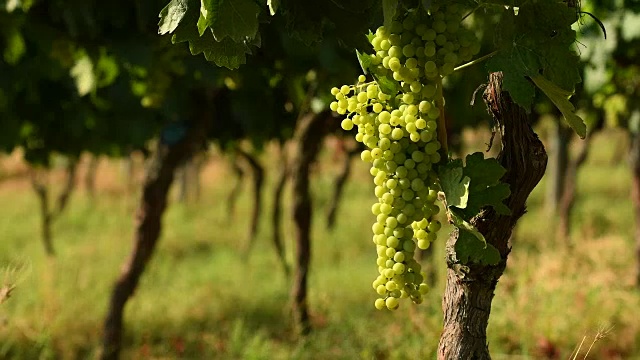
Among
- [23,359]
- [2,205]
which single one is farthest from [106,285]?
[2,205]

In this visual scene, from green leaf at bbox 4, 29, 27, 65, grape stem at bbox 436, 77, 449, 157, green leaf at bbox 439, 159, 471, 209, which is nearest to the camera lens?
green leaf at bbox 439, 159, 471, 209

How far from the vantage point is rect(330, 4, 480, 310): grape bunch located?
169 centimetres

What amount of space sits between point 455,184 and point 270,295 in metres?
5.47

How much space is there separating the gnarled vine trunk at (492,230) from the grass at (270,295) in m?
0.59

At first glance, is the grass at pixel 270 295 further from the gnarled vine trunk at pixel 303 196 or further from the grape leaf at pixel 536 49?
the grape leaf at pixel 536 49

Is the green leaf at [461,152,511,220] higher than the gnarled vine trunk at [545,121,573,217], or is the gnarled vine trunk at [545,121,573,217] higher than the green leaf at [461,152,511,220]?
the gnarled vine trunk at [545,121,573,217]

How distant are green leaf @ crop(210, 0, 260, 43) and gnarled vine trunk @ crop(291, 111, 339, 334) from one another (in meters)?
3.27

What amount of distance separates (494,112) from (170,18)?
2.42 feet

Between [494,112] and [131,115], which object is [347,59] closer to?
[131,115]

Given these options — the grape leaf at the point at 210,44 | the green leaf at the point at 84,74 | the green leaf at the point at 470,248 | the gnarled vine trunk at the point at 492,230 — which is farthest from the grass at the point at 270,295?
the grape leaf at the point at 210,44

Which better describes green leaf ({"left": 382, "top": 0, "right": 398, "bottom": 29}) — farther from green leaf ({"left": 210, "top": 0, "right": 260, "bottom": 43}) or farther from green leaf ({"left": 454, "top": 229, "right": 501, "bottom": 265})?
green leaf ({"left": 454, "top": 229, "right": 501, "bottom": 265})

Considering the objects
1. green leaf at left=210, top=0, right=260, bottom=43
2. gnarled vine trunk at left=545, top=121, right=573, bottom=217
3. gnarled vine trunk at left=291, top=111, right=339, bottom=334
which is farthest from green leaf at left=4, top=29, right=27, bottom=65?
gnarled vine trunk at left=545, top=121, right=573, bottom=217

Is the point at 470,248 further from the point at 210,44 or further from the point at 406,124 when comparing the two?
the point at 210,44

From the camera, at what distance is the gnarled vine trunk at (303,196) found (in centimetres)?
496
